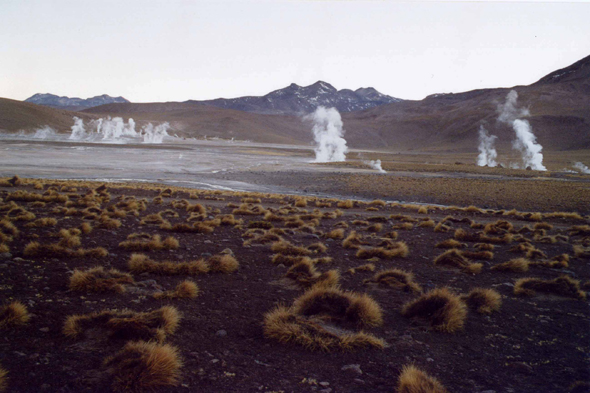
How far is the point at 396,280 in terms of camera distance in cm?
761

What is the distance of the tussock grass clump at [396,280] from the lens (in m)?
7.35

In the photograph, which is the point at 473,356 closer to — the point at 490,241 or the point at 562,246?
the point at 490,241

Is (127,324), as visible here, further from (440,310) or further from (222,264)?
(440,310)

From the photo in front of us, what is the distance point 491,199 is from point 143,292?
26.5 meters

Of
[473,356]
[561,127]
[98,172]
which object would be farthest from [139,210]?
[561,127]

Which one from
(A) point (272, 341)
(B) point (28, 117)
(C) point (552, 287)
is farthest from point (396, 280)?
(B) point (28, 117)

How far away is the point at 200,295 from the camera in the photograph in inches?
256

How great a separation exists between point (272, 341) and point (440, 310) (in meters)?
2.48

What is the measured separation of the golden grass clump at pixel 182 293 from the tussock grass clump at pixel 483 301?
171 inches

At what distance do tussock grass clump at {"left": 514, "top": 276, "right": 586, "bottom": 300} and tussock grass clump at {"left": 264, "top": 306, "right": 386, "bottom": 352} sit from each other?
153 inches

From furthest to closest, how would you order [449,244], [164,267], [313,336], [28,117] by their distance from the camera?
1. [28,117]
2. [449,244]
3. [164,267]
4. [313,336]

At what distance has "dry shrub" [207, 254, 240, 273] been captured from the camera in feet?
26.0

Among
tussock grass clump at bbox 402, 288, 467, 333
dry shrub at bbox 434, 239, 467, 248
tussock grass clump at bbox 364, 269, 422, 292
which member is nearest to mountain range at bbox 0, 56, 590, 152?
dry shrub at bbox 434, 239, 467, 248

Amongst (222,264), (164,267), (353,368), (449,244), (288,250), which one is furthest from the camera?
(449,244)
